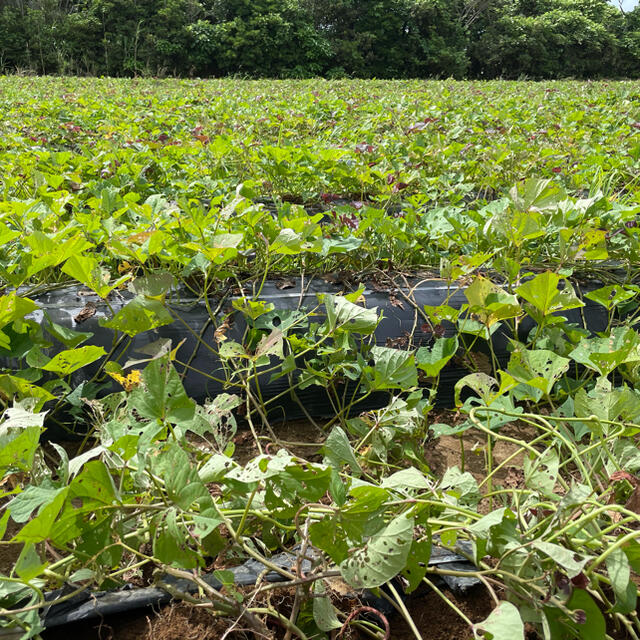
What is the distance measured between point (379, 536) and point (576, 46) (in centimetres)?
2955

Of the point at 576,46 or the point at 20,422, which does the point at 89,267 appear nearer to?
the point at 20,422

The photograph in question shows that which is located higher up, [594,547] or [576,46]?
[576,46]

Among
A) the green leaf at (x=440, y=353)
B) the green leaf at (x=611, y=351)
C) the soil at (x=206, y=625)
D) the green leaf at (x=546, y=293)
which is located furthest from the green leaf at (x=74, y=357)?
the green leaf at (x=611, y=351)

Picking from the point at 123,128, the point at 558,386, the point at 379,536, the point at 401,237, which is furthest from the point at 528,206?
the point at 123,128

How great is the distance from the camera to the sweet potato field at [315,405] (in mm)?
727

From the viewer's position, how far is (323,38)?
69.2ft

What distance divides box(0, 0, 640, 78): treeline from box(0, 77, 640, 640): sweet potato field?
52.1 ft

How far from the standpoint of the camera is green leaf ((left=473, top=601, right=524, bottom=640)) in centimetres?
62

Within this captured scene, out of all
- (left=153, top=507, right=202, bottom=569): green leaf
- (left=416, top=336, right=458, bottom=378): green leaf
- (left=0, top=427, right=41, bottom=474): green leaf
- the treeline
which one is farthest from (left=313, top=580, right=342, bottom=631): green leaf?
the treeline

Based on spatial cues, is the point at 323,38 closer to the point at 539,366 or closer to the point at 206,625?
the point at 539,366

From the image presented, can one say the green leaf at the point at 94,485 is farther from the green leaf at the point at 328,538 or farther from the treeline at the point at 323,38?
the treeline at the point at 323,38

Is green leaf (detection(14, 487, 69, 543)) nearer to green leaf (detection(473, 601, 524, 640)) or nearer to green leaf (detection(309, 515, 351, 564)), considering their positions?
green leaf (detection(309, 515, 351, 564))

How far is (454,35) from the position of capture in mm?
23609

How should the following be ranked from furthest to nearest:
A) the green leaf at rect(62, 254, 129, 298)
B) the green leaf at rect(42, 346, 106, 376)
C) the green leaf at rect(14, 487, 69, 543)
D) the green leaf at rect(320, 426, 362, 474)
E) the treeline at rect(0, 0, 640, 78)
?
the treeline at rect(0, 0, 640, 78), the green leaf at rect(62, 254, 129, 298), the green leaf at rect(42, 346, 106, 376), the green leaf at rect(320, 426, 362, 474), the green leaf at rect(14, 487, 69, 543)
